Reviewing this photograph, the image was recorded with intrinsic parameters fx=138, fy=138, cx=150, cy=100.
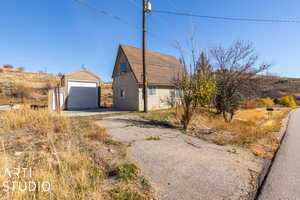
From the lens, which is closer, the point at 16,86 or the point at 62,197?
the point at 62,197

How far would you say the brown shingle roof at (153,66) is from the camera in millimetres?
14258

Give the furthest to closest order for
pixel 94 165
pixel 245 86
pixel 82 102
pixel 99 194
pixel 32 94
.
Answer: pixel 32 94 → pixel 82 102 → pixel 245 86 → pixel 94 165 → pixel 99 194

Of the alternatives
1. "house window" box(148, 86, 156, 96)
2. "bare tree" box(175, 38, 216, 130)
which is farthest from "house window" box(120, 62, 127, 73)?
"bare tree" box(175, 38, 216, 130)

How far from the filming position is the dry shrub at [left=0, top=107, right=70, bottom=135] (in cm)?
559

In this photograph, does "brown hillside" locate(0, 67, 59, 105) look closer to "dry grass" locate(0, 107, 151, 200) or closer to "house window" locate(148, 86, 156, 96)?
"house window" locate(148, 86, 156, 96)

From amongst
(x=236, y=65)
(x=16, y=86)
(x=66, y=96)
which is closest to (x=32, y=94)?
(x=16, y=86)

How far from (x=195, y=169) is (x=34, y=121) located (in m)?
6.83

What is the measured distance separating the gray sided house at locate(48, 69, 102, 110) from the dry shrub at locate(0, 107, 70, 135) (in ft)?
24.1

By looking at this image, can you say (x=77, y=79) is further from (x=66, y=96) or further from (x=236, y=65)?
(x=236, y=65)

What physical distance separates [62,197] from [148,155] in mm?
2300

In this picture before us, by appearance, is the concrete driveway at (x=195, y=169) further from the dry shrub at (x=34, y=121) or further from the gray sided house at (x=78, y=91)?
the gray sided house at (x=78, y=91)

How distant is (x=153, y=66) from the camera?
53.0 feet

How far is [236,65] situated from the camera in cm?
1173

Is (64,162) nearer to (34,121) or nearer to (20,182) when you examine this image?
(20,182)
